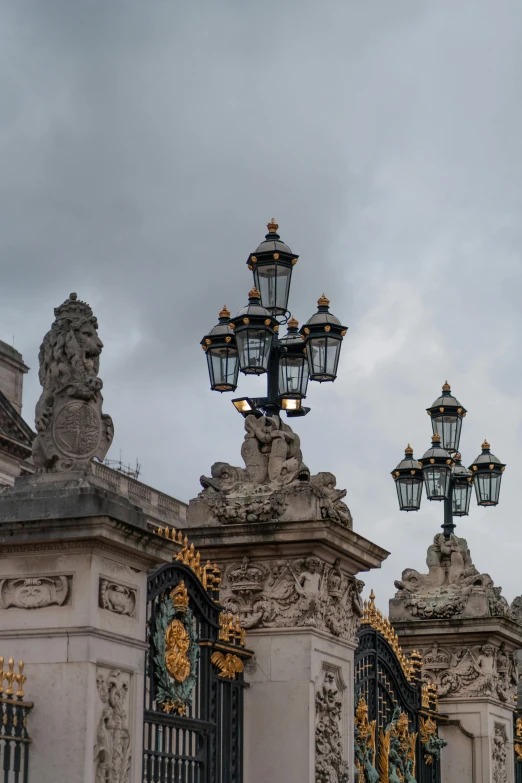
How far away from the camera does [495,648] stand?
20.1 metres

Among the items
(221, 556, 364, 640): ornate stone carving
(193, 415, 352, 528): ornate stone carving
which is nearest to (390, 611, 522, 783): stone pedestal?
(221, 556, 364, 640): ornate stone carving

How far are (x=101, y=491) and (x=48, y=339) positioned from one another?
4.54ft

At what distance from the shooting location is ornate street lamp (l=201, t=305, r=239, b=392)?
1537cm

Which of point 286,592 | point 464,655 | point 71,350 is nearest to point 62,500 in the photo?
point 71,350

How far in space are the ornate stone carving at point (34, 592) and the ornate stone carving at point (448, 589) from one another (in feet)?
30.6

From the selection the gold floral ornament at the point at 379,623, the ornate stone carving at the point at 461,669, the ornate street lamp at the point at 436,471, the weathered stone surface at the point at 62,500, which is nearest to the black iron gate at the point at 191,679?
the weathered stone surface at the point at 62,500

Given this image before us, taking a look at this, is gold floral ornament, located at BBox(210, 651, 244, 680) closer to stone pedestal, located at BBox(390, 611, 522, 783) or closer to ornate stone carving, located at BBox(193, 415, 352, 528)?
ornate stone carving, located at BBox(193, 415, 352, 528)

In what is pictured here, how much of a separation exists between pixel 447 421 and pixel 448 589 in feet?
7.52

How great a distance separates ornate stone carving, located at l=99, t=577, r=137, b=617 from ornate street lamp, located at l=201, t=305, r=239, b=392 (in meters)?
3.76

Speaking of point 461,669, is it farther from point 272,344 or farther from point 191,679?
point 191,679

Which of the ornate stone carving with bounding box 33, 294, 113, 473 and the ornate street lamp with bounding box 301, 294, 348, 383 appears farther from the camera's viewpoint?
the ornate street lamp with bounding box 301, 294, 348, 383

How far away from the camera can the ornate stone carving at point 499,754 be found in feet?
66.4

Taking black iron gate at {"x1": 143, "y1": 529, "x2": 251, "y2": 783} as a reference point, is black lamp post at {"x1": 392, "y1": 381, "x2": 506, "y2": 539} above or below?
above

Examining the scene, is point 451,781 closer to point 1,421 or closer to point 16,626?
point 16,626
